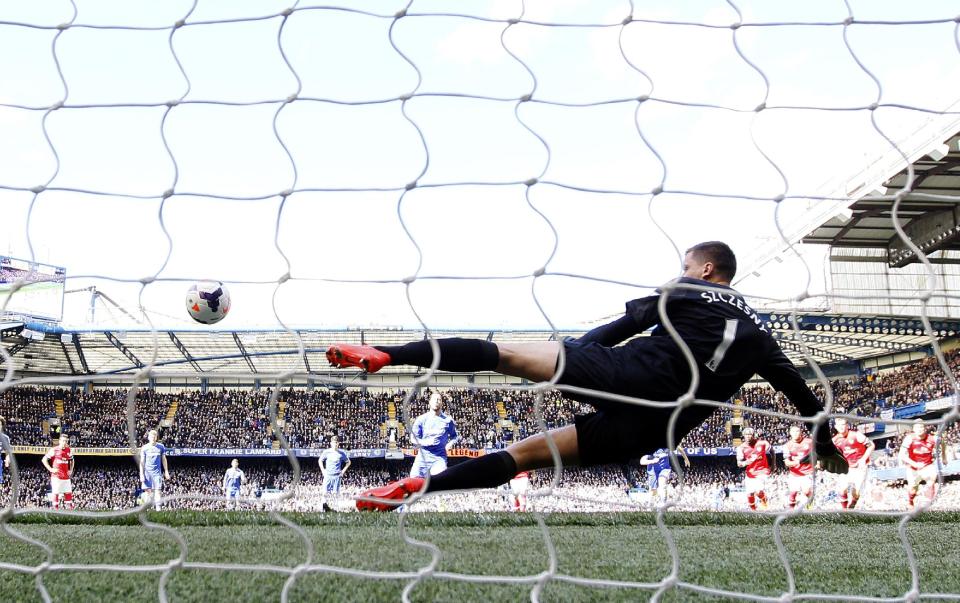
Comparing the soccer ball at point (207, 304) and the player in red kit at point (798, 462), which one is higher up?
the soccer ball at point (207, 304)

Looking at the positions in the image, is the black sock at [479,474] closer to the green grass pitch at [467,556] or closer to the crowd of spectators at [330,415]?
the green grass pitch at [467,556]

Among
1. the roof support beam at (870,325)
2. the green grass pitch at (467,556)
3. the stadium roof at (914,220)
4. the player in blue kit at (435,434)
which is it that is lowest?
the player in blue kit at (435,434)

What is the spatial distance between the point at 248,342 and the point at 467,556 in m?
24.1

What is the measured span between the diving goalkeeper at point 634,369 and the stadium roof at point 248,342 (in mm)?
19065

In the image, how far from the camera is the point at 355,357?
309 cm

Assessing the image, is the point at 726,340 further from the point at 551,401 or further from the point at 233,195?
the point at 551,401

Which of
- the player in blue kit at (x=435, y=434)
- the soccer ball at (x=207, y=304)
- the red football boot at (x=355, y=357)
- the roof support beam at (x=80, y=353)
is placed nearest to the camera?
the red football boot at (x=355, y=357)

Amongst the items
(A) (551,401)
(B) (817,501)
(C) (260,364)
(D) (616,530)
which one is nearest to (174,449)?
(C) (260,364)

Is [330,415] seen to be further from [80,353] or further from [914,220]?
[914,220]

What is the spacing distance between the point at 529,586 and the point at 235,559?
1.53m

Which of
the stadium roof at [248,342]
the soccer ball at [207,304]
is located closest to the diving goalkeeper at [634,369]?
the soccer ball at [207,304]

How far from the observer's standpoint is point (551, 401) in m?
26.8

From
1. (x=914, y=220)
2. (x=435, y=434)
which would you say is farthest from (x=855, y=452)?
(x=914, y=220)

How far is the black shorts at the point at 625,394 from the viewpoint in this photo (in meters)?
3.36
